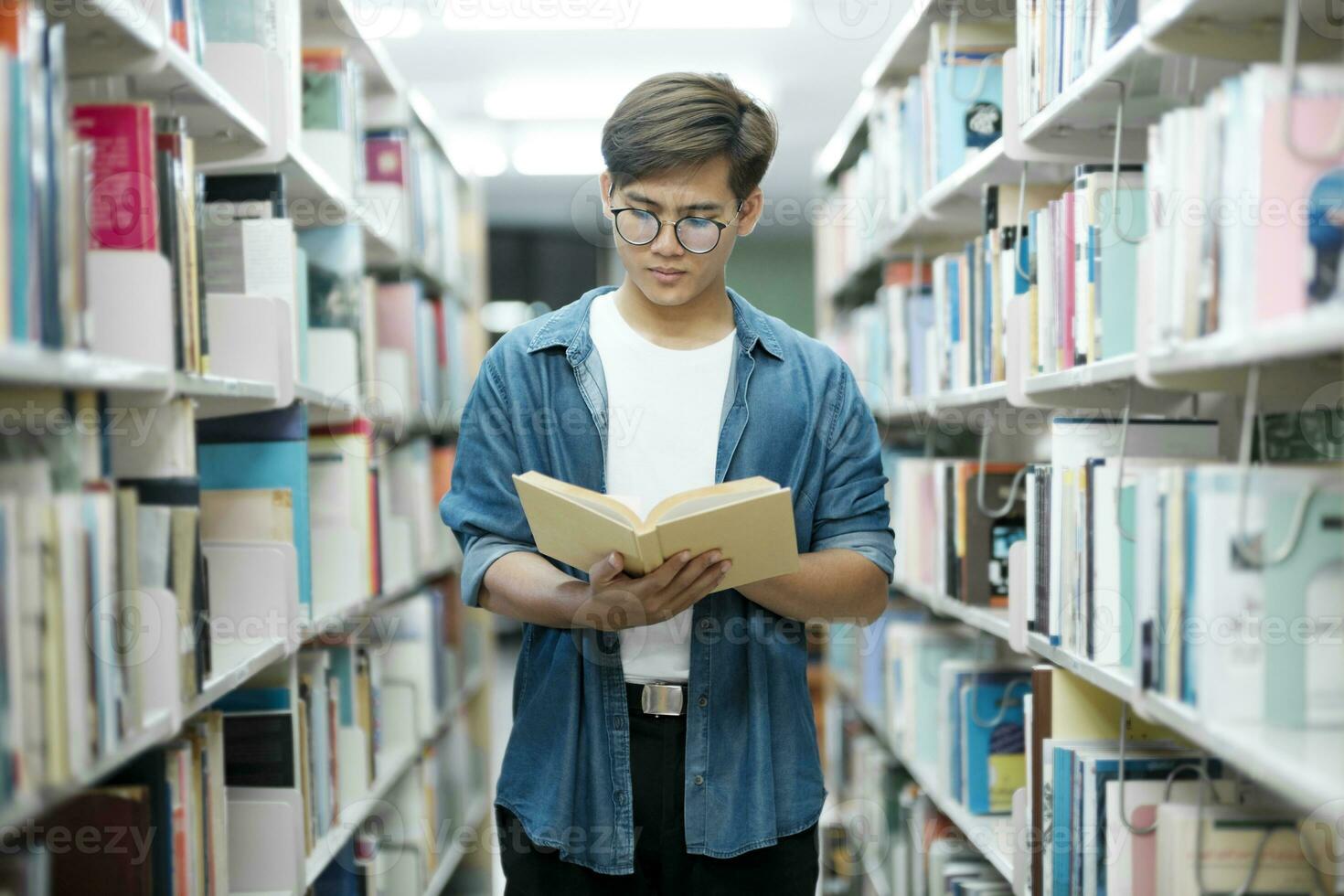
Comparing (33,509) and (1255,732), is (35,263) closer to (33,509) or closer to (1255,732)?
(33,509)

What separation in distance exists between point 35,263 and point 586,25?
3610 mm

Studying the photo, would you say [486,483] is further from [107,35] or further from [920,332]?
[920,332]

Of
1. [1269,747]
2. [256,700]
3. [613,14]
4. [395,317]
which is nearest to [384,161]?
[395,317]

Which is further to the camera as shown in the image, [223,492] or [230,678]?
[223,492]

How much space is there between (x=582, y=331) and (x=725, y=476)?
288mm

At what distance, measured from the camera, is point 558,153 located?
6.45 m

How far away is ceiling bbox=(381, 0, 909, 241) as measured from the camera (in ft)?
Answer: 13.7

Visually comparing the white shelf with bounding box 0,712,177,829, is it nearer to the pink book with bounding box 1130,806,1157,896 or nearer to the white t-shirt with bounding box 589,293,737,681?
the white t-shirt with bounding box 589,293,737,681

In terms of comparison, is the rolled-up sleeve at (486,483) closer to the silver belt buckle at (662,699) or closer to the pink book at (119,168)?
the silver belt buckle at (662,699)

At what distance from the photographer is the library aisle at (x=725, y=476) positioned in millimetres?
1143

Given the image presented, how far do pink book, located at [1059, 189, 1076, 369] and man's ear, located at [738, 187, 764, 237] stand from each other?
1.51 feet

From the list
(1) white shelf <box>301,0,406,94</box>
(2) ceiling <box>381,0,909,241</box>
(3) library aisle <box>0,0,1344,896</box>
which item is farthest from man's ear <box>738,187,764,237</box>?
(2) ceiling <box>381,0,909,241</box>

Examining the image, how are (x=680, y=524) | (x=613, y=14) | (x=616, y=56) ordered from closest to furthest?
(x=680, y=524)
(x=613, y=14)
(x=616, y=56)

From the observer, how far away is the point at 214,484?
2111 mm
